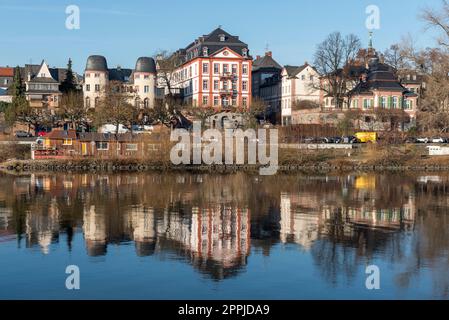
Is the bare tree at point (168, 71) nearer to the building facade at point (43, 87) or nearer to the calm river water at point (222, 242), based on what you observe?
the building facade at point (43, 87)

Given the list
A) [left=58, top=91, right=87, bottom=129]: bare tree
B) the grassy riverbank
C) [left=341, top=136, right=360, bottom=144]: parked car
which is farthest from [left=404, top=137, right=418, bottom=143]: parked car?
[left=58, top=91, right=87, bottom=129]: bare tree

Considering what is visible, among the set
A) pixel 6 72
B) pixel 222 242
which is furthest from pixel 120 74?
pixel 222 242

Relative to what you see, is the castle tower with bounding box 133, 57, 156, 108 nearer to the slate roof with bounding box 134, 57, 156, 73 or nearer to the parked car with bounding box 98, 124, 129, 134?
the slate roof with bounding box 134, 57, 156, 73

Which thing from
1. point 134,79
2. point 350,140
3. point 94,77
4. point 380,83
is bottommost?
point 350,140

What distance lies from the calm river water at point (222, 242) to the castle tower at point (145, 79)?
40711 millimetres

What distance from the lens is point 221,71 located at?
7325 cm

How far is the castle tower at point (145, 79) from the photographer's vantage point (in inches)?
3027

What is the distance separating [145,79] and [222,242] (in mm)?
58526

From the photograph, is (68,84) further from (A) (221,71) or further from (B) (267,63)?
(B) (267,63)

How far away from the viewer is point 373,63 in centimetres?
7769

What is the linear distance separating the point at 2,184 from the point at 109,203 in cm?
1292

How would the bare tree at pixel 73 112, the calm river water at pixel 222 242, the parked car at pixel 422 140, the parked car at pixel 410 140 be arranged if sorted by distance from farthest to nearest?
the bare tree at pixel 73 112
the parked car at pixel 422 140
the parked car at pixel 410 140
the calm river water at pixel 222 242

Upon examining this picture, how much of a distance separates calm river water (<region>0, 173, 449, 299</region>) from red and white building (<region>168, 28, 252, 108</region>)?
37110 mm

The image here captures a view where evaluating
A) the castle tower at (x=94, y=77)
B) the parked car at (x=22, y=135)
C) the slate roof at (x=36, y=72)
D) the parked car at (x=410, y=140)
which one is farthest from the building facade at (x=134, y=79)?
the parked car at (x=410, y=140)
